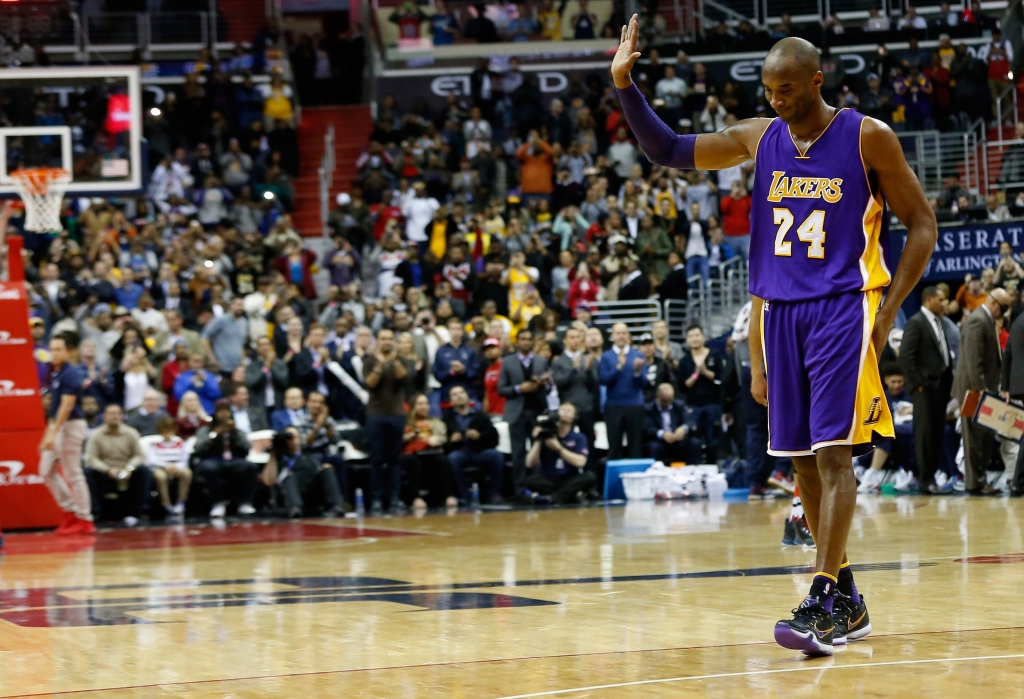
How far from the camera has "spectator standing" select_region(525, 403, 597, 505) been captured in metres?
16.9

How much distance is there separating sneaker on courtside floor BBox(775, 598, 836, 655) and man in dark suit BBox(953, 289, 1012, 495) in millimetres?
10084

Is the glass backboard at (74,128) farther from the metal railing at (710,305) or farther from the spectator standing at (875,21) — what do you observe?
the spectator standing at (875,21)

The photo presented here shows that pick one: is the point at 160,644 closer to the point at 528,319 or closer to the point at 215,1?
the point at 528,319

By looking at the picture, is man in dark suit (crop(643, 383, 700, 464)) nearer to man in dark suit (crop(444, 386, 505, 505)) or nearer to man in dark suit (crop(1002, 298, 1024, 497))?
man in dark suit (crop(444, 386, 505, 505))

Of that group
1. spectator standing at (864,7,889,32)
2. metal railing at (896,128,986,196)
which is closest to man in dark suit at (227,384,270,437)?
metal railing at (896,128,986,196)

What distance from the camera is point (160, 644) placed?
6.20 metres

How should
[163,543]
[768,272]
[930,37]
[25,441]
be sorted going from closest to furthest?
1. [768,272]
2. [163,543]
3. [25,441]
4. [930,37]

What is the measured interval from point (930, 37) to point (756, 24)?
3.58 meters

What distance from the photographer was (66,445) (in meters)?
14.4

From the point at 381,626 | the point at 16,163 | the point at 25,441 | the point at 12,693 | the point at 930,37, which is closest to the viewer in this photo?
the point at 12,693

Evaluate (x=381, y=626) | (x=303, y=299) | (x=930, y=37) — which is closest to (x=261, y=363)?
(x=303, y=299)

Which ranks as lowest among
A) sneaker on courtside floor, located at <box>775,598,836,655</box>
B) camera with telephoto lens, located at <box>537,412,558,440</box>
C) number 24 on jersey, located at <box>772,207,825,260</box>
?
sneaker on courtside floor, located at <box>775,598,836,655</box>

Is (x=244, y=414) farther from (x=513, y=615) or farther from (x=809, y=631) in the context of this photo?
(x=809, y=631)

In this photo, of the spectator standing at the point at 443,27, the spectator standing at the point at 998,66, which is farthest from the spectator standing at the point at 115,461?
the spectator standing at the point at 998,66
